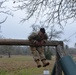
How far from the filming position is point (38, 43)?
500 centimetres

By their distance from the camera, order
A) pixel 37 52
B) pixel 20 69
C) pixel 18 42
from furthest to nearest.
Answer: pixel 20 69 < pixel 37 52 < pixel 18 42

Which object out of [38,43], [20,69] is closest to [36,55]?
[38,43]

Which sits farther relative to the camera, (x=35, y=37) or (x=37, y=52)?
(x=37, y=52)

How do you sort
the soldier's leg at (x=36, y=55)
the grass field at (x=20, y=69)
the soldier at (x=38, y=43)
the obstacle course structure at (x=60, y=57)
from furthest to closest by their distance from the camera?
the grass field at (x=20, y=69) → the soldier's leg at (x=36, y=55) → the soldier at (x=38, y=43) → the obstacle course structure at (x=60, y=57)

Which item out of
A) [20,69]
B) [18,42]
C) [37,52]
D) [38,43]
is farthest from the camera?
[20,69]

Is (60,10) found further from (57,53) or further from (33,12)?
(57,53)

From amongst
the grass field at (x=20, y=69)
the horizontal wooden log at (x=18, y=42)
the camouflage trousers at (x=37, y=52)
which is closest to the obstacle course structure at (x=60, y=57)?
the horizontal wooden log at (x=18, y=42)

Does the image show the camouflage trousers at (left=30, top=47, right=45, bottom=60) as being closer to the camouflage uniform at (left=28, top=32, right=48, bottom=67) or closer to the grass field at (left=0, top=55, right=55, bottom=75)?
the camouflage uniform at (left=28, top=32, right=48, bottom=67)

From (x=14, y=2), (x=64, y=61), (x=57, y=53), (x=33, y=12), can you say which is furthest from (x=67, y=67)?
(x=33, y=12)

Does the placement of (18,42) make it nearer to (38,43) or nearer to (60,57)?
(38,43)

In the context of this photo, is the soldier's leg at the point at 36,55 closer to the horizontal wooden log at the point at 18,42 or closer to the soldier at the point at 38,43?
the soldier at the point at 38,43

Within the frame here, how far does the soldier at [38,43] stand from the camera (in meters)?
4.93

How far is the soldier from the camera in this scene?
4.93m

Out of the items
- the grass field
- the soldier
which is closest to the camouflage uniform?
the soldier
